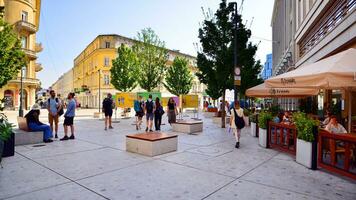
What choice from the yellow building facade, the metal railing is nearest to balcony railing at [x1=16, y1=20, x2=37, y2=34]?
the yellow building facade

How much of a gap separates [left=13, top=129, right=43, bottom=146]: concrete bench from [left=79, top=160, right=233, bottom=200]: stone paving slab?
518cm

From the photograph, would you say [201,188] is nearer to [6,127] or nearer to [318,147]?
[318,147]

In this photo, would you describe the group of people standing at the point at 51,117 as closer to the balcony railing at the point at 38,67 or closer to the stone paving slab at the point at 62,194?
the stone paving slab at the point at 62,194

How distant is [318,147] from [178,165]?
Answer: 3.43 meters

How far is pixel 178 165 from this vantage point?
240 inches

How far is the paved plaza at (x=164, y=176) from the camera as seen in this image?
4254 millimetres

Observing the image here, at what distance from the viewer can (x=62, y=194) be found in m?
4.20

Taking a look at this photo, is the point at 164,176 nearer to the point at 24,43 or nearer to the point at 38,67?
the point at 24,43

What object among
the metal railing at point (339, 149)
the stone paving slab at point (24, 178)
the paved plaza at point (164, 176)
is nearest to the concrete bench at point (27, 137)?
the paved plaza at point (164, 176)

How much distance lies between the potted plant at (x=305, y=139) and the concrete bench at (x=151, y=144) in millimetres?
3602

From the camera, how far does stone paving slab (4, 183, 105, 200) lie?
4.06m

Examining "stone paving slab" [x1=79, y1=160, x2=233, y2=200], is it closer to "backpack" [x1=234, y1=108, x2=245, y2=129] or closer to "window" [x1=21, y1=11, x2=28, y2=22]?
"backpack" [x1=234, y1=108, x2=245, y2=129]

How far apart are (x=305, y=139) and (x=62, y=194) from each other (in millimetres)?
5540

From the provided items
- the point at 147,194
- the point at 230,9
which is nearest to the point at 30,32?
the point at 230,9
